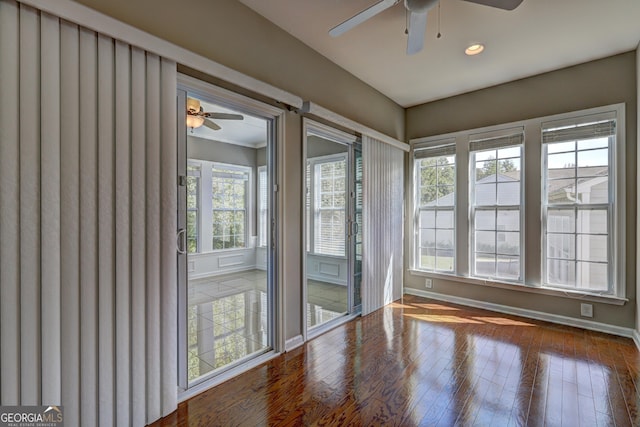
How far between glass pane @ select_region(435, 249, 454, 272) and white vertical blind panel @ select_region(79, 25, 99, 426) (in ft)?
13.1

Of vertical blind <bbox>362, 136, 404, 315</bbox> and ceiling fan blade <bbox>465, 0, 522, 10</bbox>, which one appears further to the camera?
vertical blind <bbox>362, 136, 404, 315</bbox>

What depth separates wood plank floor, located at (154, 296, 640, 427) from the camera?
1.87 meters

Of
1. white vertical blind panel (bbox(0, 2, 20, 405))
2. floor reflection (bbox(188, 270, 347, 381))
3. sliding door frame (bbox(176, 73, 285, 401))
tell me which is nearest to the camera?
white vertical blind panel (bbox(0, 2, 20, 405))

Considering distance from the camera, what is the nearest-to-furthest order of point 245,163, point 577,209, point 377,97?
point 577,209 < point 377,97 < point 245,163

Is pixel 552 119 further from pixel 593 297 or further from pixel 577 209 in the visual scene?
pixel 593 297

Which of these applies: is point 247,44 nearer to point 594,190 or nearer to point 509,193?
point 509,193

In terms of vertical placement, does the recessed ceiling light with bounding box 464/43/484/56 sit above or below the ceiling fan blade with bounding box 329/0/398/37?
above

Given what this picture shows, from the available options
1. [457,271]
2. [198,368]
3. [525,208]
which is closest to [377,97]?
[525,208]

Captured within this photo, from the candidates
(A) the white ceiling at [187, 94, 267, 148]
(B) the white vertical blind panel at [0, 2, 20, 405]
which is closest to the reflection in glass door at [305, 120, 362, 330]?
(A) the white ceiling at [187, 94, 267, 148]

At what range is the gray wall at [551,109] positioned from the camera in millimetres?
3064

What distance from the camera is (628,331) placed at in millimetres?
3078

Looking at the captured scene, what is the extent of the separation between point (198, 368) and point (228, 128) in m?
3.92

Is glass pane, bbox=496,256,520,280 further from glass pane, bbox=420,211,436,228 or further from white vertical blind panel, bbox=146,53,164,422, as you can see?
white vertical blind panel, bbox=146,53,164,422

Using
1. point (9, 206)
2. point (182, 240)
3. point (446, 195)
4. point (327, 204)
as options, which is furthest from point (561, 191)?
point (9, 206)
